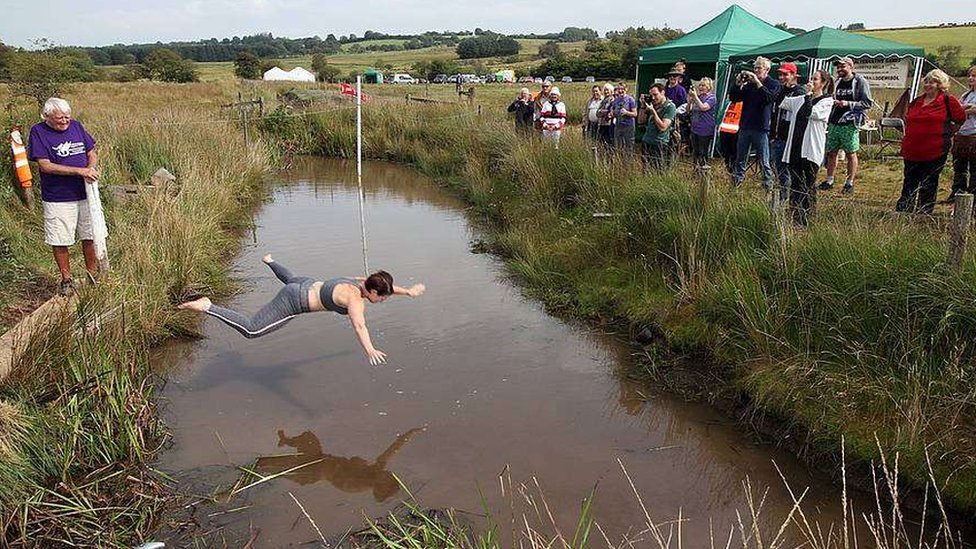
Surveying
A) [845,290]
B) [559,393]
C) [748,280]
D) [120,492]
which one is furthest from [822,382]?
[120,492]

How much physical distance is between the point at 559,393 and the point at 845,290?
2.17 metres

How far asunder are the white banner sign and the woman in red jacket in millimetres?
5225

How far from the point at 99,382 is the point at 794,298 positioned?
179 inches

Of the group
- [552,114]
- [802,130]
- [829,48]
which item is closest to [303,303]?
[802,130]

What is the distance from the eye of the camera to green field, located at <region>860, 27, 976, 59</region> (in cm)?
3292

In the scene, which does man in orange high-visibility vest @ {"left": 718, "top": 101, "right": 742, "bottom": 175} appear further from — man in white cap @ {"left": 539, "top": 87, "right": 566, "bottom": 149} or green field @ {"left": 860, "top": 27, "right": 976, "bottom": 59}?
green field @ {"left": 860, "top": 27, "right": 976, "bottom": 59}

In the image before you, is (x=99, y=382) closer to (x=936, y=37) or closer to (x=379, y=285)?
(x=379, y=285)

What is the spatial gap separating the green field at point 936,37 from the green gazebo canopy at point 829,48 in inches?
837

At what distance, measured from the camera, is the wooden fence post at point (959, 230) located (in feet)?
14.3

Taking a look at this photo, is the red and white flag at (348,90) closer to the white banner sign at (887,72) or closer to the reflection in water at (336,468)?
the white banner sign at (887,72)

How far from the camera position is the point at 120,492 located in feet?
12.5

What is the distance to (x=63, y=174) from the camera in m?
5.96

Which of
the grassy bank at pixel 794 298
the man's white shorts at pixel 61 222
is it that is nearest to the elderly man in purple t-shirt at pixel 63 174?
the man's white shorts at pixel 61 222

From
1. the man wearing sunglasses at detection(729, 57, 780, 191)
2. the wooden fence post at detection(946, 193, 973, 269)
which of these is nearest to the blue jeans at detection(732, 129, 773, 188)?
the man wearing sunglasses at detection(729, 57, 780, 191)
